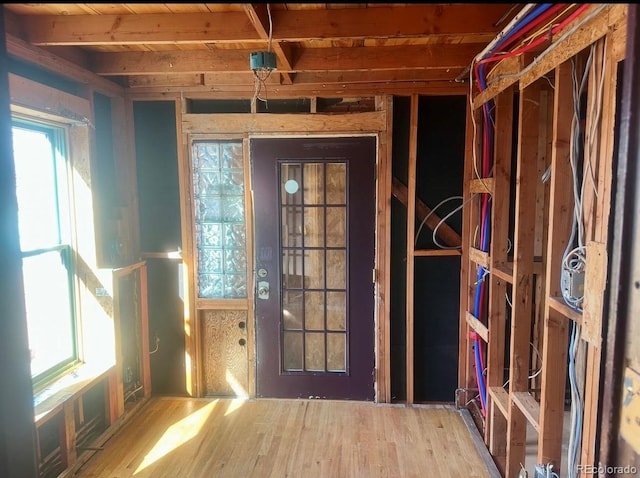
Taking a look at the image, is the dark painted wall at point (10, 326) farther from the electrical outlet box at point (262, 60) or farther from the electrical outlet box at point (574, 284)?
the electrical outlet box at point (574, 284)

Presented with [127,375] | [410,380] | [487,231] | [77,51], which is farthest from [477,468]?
[77,51]

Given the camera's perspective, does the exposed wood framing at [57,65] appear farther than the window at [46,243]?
No

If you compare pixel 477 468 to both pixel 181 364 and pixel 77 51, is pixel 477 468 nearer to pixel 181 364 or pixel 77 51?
pixel 181 364

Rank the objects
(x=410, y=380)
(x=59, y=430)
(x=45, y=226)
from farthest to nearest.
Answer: (x=410, y=380), (x=45, y=226), (x=59, y=430)

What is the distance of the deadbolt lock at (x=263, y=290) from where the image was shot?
3.46 metres

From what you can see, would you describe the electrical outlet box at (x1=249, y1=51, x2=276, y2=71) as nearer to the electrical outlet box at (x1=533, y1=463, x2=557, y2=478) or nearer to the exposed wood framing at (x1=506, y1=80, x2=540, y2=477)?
the exposed wood framing at (x1=506, y1=80, x2=540, y2=477)

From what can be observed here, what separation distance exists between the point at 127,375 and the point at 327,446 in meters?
1.69

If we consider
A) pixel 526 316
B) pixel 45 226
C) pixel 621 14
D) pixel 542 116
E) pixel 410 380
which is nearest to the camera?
pixel 621 14

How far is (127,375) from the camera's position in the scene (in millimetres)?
3410

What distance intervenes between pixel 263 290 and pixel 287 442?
113 centimetres

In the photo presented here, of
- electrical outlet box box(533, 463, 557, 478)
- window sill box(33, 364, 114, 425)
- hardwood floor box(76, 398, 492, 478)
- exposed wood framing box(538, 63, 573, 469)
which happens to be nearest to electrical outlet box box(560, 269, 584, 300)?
exposed wood framing box(538, 63, 573, 469)

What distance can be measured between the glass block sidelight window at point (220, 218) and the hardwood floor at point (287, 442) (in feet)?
3.12

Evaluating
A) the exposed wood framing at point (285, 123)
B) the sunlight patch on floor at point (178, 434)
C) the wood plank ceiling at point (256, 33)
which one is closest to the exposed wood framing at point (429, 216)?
the exposed wood framing at point (285, 123)

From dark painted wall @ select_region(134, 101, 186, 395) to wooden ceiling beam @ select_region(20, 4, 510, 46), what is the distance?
109 centimetres
